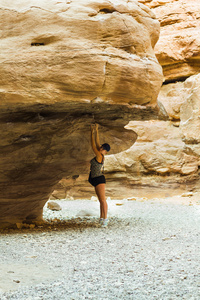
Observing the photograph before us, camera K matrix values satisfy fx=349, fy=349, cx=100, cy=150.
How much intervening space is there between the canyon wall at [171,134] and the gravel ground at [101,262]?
802 centimetres

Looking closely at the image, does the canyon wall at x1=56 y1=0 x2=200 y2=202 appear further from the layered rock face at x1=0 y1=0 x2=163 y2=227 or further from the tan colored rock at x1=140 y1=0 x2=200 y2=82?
the layered rock face at x1=0 y1=0 x2=163 y2=227

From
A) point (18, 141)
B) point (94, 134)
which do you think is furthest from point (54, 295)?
point (94, 134)

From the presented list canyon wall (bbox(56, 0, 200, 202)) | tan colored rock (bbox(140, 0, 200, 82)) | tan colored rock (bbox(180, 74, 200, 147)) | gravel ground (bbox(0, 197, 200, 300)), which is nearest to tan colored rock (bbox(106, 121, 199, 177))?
canyon wall (bbox(56, 0, 200, 202))

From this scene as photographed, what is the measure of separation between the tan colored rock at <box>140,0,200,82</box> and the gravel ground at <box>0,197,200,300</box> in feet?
36.6

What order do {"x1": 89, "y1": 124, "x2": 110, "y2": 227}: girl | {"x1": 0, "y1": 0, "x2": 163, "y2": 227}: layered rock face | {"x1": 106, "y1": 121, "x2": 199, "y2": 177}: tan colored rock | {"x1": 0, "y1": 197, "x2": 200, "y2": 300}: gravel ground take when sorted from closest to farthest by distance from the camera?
{"x1": 0, "y1": 197, "x2": 200, "y2": 300}: gravel ground → {"x1": 0, "y1": 0, "x2": 163, "y2": 227}: layered rock face → {"x1": 89, "y1": 124, "x2": 110, "y2": 227}: girl → {"x1": 106, "y1": 121, "x2": 199, "y2": 177}: tan colored rock

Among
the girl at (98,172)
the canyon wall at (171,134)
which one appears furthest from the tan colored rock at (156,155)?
the girl at (98,172)

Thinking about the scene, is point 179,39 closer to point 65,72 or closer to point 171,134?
point 171,134

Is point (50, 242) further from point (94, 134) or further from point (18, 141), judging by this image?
point (94, 134)

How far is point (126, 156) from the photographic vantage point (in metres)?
15.2

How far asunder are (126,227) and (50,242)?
1.85 metres

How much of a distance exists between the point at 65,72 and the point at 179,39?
40.8ft

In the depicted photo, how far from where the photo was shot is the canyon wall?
552 inches

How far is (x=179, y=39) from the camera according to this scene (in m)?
15.8

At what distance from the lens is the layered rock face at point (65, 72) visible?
474cm
